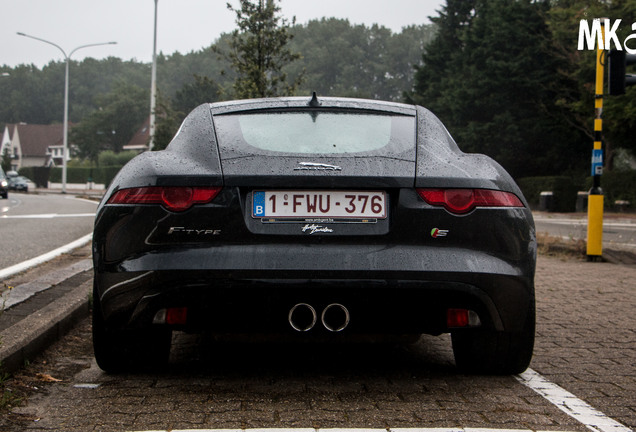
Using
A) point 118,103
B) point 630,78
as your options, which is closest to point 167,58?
point 118,103

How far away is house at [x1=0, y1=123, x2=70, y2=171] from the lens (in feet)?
424

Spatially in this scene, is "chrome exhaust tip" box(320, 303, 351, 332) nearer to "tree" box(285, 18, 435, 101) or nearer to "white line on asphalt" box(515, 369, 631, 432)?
"white line on asphalt" box(515, 369, 631, 432)

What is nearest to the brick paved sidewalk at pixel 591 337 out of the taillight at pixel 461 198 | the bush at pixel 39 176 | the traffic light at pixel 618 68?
the taillight at pixel 461 198

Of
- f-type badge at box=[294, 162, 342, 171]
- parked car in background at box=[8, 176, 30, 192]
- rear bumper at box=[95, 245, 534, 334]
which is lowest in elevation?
parked car in background at box=[8, 176, 30, 192]

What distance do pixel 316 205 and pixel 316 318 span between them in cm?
51

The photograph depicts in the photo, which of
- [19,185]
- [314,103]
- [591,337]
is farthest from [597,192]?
[19,185]

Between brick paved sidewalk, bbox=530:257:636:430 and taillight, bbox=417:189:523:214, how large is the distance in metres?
1.02

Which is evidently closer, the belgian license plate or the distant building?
the belgian license plate

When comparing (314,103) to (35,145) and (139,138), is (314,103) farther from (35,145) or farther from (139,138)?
(35,145)

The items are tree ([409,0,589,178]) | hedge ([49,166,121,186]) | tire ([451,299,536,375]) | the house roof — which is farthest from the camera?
the house roof

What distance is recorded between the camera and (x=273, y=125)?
13.3ft

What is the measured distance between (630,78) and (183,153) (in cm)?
833

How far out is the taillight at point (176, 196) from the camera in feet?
11.7

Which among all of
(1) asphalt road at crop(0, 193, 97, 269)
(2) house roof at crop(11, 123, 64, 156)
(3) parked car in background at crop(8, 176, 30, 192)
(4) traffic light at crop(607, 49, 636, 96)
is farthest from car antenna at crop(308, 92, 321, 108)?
(2) house roof at crop(11, 123, 64, 156)
